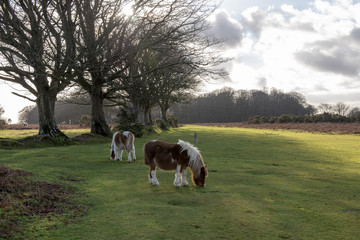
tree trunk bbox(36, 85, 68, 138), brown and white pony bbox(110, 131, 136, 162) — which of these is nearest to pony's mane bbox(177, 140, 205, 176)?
brown and white pony bbox(110, 131, 136, 162)

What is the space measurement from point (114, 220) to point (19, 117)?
140 meters

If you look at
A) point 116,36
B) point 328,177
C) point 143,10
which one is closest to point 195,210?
point 328,177

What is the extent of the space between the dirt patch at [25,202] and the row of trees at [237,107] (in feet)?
440

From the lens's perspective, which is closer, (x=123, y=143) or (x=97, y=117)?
(x=123, y=143)

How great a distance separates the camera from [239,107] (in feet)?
489

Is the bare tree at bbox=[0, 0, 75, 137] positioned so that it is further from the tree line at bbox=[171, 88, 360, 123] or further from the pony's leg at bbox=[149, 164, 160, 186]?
the tree line at bbox=[171, 88, 360, 123]

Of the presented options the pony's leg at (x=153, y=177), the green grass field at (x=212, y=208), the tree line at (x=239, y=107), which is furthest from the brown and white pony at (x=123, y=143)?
the tree line at (x=239, y=107)

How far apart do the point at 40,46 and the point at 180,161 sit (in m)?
13.5

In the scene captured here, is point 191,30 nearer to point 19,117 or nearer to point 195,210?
point 195,210

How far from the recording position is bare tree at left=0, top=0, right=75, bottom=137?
54.3 ft

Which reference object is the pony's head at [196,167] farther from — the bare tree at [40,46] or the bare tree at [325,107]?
the bare tree at [325,107]

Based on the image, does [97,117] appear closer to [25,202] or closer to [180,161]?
[180,161]

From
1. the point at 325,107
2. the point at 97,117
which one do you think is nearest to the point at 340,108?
the point at 325,107

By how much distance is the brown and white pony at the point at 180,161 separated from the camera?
7.96m
